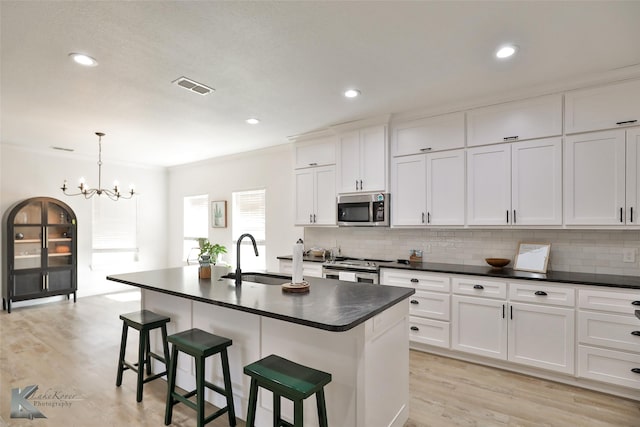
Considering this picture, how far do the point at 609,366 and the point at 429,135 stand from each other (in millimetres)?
2708

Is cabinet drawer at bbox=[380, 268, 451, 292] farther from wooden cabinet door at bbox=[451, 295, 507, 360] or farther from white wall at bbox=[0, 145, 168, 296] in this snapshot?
white wall at bbox=[0, 145, 168, 296]

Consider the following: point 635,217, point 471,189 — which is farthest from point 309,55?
point 635,217

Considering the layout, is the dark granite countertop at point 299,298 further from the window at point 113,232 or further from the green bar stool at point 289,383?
the window at point 113,232

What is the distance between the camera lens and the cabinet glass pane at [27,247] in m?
5.46

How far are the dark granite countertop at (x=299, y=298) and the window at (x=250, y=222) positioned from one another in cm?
293

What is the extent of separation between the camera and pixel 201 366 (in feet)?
7.21

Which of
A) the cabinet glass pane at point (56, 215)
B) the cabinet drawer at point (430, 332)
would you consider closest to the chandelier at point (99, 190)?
the cabinet glass pane at point (56, 215)

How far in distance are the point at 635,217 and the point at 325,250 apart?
11.4 feet

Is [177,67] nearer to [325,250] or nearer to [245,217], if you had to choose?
[325,250]

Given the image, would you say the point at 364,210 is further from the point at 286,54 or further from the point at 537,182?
the point at 286,54

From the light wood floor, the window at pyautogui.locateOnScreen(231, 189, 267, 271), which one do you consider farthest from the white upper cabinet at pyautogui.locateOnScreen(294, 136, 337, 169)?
the light wood floor

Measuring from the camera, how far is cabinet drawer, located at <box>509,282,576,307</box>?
291 centimetres

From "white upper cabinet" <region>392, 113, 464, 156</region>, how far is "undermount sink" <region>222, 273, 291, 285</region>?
2.14 meters

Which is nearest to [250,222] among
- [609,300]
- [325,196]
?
[325,196]
